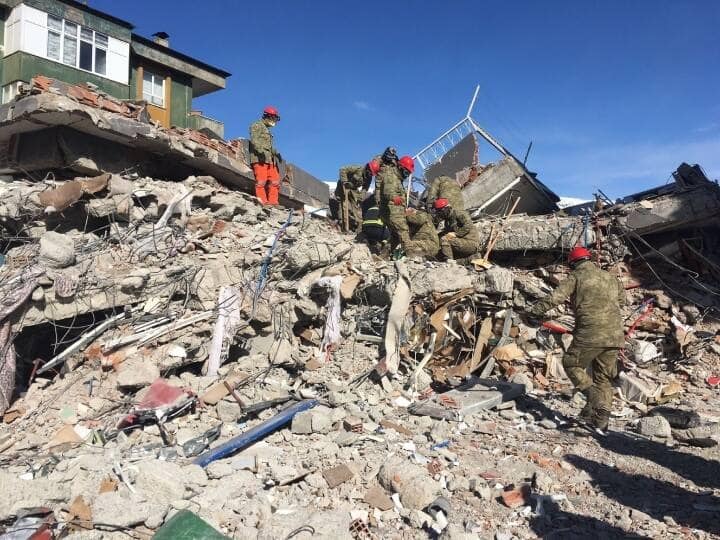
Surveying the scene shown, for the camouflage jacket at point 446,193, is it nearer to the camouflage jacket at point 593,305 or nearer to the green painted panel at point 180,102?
the camouflage jacket at point 593,305

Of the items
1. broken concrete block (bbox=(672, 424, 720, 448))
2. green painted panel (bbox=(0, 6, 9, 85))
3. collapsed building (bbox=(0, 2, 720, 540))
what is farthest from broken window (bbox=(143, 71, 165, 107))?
broken concrete block (bbox=(672, 424, 720, 448))

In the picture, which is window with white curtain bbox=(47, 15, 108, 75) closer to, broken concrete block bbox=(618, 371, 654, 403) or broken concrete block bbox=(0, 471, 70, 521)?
broken concrete block bbox=(0, 471, 70, 521)

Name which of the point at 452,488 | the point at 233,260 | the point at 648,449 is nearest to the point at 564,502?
the point at 452,488

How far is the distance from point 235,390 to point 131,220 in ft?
11.0

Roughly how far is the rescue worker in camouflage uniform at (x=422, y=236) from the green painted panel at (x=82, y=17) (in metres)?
11.7

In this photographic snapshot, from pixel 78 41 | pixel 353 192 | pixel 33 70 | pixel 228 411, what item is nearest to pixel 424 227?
pixel 353 192

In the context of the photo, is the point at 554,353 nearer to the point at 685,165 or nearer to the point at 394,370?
the point at 394,370

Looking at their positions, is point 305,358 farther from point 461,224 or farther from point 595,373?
point 461,224

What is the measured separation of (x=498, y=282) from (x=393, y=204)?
2.10m

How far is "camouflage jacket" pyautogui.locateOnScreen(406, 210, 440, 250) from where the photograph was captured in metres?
8.08

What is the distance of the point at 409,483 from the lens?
3566 millimetres

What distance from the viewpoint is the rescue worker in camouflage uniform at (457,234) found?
26.6 ft

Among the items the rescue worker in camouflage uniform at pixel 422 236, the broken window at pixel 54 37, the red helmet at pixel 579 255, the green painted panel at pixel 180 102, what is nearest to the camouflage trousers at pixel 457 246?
the rescue worker in camouflage uniform at pixel 422 236

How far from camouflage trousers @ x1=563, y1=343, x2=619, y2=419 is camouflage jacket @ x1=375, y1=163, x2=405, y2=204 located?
12.7 feet
